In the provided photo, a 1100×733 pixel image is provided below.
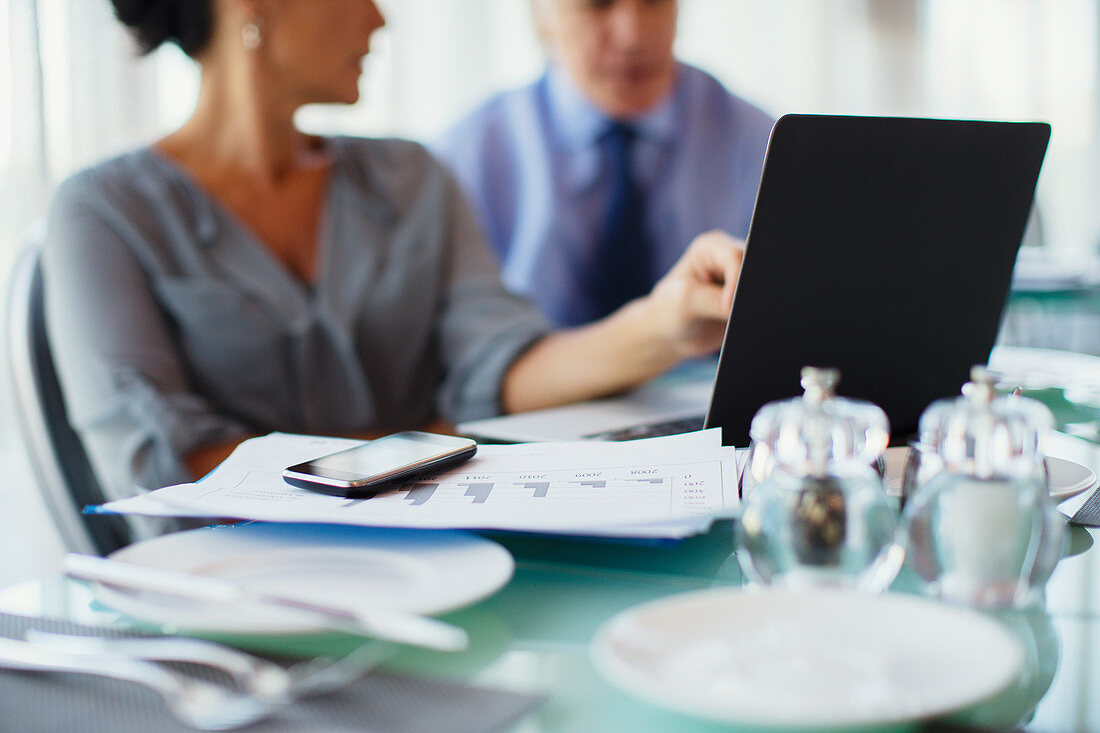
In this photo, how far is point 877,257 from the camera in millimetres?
649

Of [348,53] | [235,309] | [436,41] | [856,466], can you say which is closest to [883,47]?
[436,41]

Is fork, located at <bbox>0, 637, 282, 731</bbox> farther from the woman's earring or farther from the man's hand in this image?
the woman's earring

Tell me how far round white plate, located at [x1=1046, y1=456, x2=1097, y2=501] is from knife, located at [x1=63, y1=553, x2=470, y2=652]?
0.34 m

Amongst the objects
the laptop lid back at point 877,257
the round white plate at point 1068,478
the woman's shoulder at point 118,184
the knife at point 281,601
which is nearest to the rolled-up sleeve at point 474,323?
the woman's shoulder at point 118,184

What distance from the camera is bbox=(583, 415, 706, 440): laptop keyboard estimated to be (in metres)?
0.72

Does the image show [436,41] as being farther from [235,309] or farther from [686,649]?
[686,649]

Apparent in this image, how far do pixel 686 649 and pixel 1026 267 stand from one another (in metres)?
1.81

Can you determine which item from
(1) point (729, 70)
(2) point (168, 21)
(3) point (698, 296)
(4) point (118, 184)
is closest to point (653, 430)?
(3) point (698, 296)

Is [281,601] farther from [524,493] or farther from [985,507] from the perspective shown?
[985,507]

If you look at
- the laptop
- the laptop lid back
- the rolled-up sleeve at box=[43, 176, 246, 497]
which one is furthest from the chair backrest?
the laptop lid back

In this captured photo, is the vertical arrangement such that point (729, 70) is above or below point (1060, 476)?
above

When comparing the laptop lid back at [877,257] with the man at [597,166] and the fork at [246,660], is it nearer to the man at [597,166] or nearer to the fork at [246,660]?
the fork at [246,660]

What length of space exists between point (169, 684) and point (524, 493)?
0.20 m

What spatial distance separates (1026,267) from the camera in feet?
6.33
